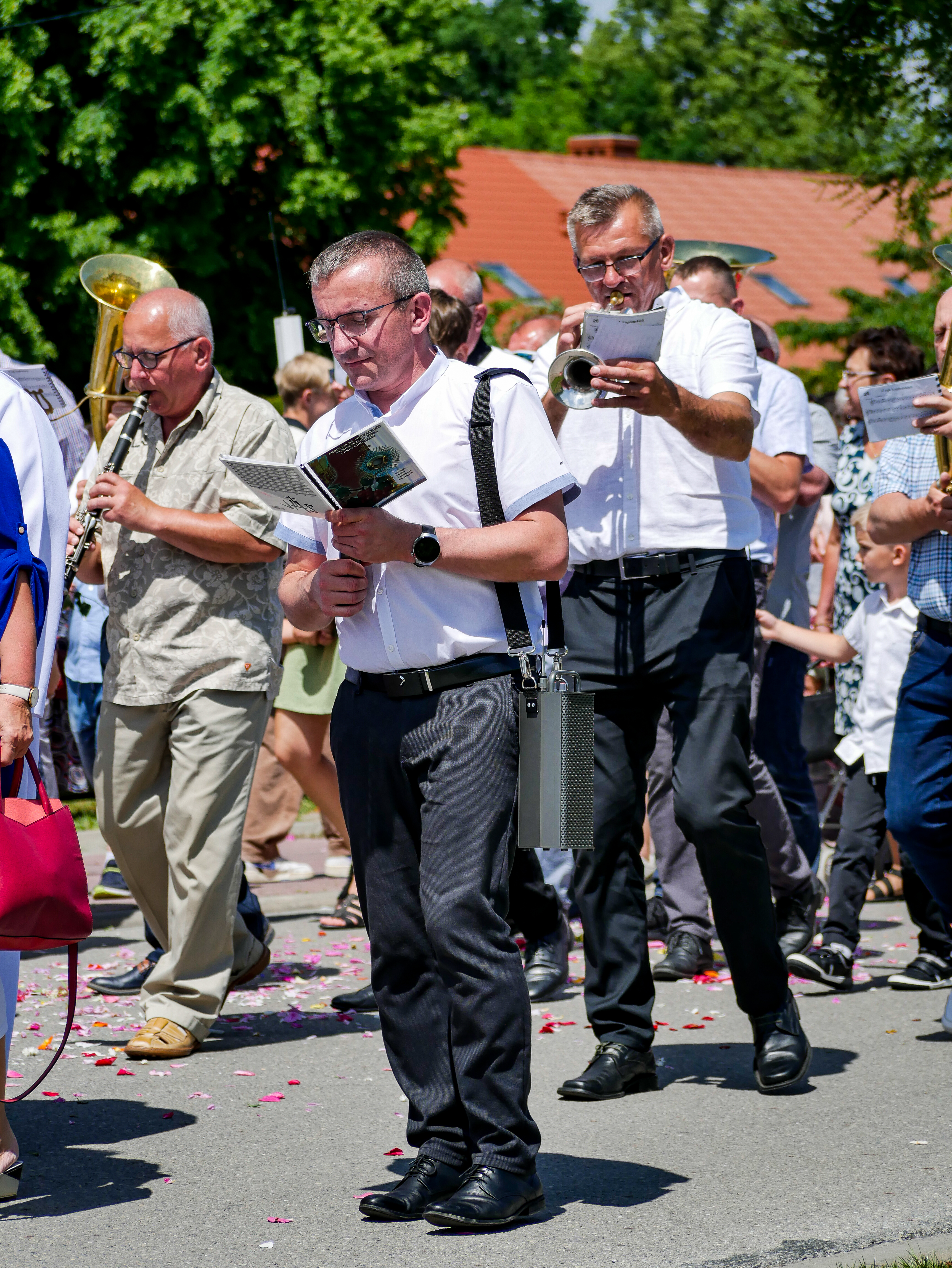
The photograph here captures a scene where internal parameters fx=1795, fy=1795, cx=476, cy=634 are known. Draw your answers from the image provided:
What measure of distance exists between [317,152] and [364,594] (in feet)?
69.5

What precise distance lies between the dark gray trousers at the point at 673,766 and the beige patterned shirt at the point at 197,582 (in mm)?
1249

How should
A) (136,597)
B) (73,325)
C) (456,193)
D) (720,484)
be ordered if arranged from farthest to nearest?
(456,193)
(73,325)
(136,597)
(720,484)

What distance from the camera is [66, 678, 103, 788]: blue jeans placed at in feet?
29.2

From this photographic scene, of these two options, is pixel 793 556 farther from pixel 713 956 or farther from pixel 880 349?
pixel 713 956

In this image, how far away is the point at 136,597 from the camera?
596 centimetres

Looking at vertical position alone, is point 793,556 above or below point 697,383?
below

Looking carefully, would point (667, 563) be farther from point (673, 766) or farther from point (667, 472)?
point (673, 766)

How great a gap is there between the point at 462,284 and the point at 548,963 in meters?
2.81

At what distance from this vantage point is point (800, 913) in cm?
716

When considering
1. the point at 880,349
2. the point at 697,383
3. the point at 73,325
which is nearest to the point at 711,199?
the point at 73,325

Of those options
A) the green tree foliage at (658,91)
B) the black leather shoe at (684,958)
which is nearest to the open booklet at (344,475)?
the black leather shoe at (684,958)

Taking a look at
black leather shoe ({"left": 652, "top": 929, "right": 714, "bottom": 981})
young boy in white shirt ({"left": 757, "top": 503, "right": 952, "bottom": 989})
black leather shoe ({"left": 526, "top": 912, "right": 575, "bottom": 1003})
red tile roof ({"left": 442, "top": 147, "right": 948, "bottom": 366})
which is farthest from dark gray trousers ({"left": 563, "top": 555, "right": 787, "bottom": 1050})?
red tile roof ({"left": 442, "top": 147, "right": 948, "bottom": 366})

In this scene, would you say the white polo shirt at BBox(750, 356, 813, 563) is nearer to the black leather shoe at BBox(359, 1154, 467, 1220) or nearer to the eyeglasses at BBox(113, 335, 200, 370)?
the eyeglasses at BBox(113, 335, 200, 370)

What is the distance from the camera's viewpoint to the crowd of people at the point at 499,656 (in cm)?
398
